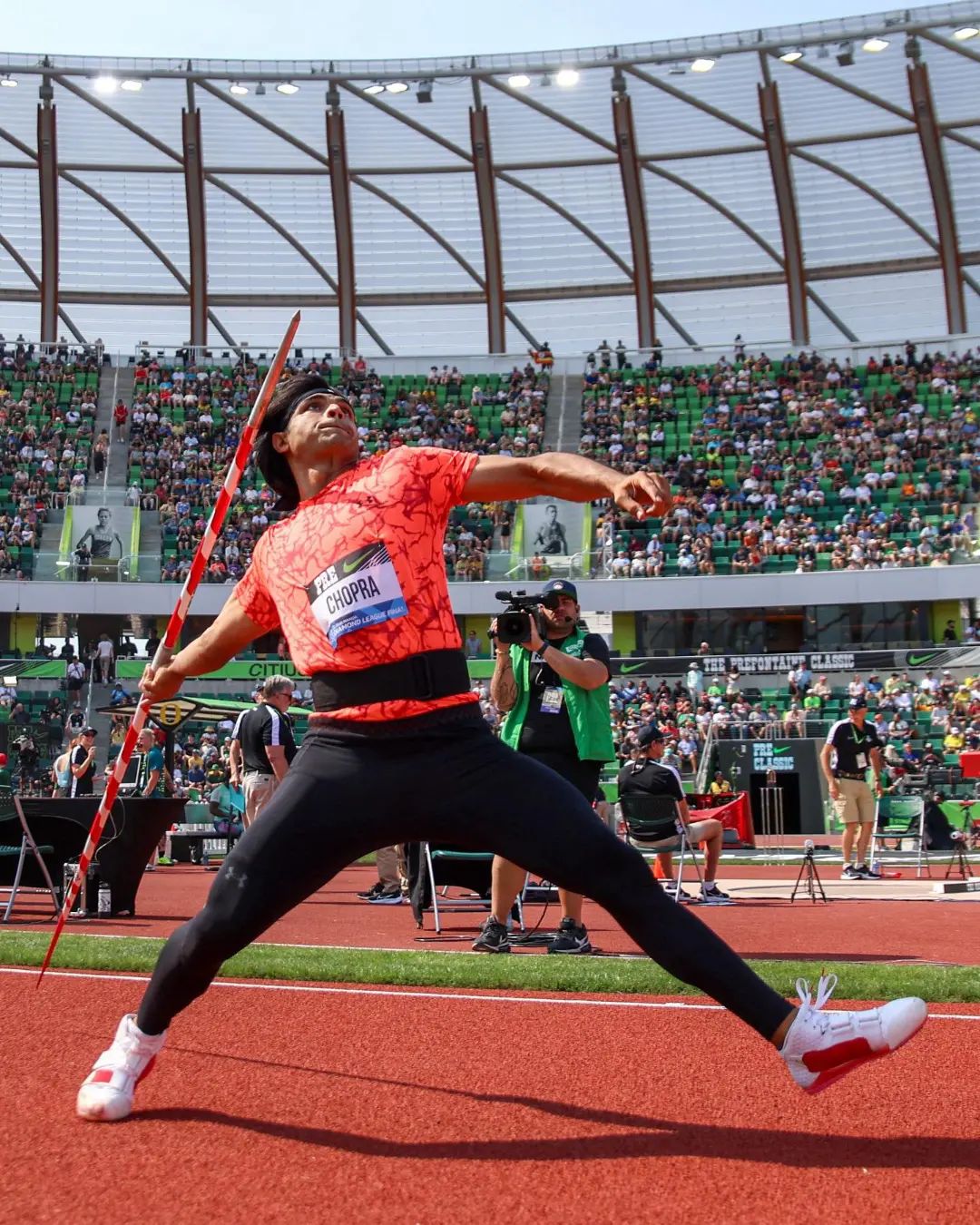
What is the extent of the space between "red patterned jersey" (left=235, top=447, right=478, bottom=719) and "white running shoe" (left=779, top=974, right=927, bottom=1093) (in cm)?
109

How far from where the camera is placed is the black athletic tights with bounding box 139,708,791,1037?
3.20m

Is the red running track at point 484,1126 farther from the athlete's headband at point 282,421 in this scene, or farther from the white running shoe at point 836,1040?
the athlete's headband at point 282,421

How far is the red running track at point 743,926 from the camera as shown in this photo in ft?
25.6

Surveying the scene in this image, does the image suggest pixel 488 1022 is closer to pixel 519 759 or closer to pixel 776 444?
pixel 519 759

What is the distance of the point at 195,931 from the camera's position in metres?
3.35

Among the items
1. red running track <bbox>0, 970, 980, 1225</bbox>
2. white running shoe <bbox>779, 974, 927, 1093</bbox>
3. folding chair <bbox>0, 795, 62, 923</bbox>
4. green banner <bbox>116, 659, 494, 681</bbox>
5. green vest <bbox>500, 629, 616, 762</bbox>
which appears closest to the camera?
red running track <bbox>0, 970, 980, 1225</bbox>

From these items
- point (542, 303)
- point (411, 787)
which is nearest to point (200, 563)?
point (411, 787)

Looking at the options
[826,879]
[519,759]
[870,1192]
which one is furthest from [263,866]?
[826,879]

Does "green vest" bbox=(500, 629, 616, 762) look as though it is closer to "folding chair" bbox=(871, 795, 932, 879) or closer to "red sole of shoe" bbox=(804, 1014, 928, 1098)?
"red sole of shoe" bbox=(804, 1014, 928, 1098)

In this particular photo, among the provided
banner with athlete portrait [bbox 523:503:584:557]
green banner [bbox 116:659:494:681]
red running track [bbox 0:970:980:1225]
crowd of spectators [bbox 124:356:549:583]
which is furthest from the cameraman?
crowd of spectators [bbox 124:356:549:583]

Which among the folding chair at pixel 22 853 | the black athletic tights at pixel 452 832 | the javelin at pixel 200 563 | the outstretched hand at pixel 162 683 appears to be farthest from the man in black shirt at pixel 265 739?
the black athletic tights at pixel 452 832

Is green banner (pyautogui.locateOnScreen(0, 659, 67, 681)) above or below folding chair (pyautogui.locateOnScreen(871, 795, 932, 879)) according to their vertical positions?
above

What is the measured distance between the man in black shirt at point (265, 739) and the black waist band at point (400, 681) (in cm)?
751

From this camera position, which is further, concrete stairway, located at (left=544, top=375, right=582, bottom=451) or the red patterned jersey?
concrete stairway, located at (left=544, top=375, right=582, bottom=451)
